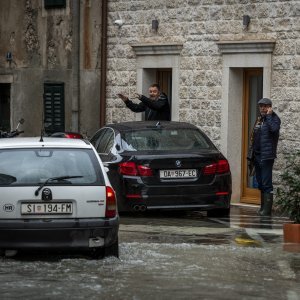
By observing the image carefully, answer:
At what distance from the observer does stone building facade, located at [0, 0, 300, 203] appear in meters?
20.6

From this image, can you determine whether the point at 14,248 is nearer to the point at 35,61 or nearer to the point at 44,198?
the point at 44,198

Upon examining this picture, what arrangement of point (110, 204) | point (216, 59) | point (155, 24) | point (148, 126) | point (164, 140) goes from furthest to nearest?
point (155, 24), point (216, 59), point (148, 126), point (164, 140), point (110, 204)

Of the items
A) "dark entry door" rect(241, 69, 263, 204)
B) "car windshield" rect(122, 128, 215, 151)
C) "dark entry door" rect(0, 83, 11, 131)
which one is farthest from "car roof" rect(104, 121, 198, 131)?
"dark entry door" rect(0, 83, 11, 131)

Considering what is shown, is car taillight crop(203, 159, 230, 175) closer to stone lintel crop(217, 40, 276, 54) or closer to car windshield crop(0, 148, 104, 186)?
stone lintel crop(217, 40, 276, 54)

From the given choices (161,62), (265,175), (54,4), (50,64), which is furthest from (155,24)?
(265,175)

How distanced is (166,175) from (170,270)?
5.49 metres

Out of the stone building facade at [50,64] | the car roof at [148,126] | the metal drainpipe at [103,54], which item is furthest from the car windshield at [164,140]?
the stone building facade at [50,64]

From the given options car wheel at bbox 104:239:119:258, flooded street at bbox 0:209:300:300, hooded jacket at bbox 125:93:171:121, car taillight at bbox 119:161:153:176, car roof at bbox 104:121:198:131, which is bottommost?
flooded street at bbox 0:209:300:300

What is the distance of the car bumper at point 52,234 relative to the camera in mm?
12195

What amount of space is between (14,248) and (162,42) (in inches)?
440

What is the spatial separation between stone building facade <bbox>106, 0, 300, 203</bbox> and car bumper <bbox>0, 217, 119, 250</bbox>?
839cm

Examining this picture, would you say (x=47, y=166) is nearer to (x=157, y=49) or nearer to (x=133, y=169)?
(x=133, y=169)

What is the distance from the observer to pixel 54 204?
12367mm

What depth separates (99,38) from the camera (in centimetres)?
2455
